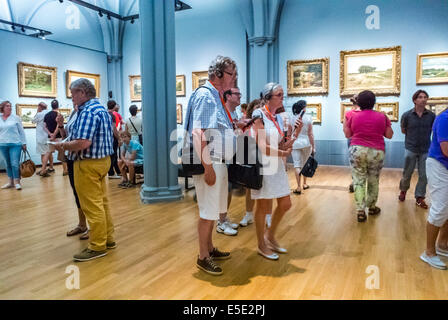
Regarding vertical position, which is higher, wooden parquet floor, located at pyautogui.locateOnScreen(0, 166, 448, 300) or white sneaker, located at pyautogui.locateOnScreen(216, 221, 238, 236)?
white sneaker, located at pyautogui.locateOnScreen(216, 221, 238, 236)

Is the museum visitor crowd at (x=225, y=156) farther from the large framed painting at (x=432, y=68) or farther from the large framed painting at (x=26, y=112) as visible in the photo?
the large framed painting at (x=26, y=112)

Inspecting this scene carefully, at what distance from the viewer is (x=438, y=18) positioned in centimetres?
1006

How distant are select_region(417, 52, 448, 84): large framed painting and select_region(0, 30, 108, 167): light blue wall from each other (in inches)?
471

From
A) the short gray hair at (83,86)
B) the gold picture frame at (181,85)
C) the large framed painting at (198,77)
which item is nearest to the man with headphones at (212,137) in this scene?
the short gray hair at (83,86)

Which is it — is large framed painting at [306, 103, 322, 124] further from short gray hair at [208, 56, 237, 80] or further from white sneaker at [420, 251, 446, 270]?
short gray hair at [208, 56, 237, 80]

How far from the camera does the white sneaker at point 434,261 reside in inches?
136

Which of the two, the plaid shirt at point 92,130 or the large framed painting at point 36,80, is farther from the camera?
the large framed painting at point 36,80

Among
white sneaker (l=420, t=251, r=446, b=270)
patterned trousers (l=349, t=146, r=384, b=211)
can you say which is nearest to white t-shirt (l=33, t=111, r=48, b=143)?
patterned trousers (l=349, t=146, r=384, b=211)

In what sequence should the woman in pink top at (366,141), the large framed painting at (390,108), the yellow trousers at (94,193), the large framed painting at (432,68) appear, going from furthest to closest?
the large framed painting at (390,108) < the large framed painting at (432,68) < the woman in pink top at (366,141) < the yellow trousers at (94,193)

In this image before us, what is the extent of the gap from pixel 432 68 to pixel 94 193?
1027cm

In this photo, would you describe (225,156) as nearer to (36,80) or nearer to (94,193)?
(94,193)

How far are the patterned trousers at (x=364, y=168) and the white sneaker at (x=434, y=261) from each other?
5.33 ft

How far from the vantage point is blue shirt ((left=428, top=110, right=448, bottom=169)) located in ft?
10.6

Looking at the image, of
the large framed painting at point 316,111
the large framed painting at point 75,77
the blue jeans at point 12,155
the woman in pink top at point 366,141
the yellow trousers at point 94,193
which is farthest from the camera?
the large framed painting at point 75,77
